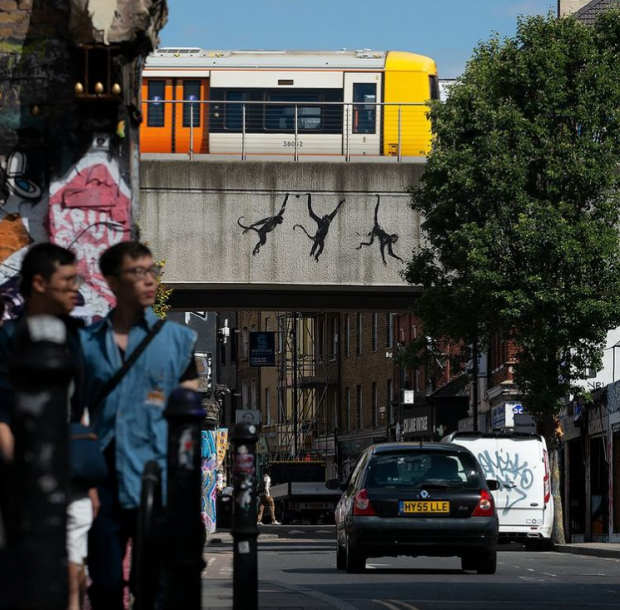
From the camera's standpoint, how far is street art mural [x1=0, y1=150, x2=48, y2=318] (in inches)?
414

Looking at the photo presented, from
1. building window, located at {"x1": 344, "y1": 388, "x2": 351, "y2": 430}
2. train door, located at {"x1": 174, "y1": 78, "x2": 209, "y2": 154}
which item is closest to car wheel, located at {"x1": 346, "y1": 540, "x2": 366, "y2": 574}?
train door, located at {"x1": 174, "y1": 78, "x2": 209, "y2": 154}

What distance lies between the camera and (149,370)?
738 centimetres

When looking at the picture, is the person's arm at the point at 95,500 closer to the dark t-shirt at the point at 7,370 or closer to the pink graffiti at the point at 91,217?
the dark t-shirt at the point at 7,370

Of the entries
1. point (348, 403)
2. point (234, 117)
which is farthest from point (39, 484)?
point (348, 403)

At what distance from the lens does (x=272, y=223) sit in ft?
103

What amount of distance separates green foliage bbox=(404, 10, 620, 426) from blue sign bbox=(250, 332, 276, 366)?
126 feet

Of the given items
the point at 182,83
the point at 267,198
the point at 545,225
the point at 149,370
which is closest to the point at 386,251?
the point at 267,198

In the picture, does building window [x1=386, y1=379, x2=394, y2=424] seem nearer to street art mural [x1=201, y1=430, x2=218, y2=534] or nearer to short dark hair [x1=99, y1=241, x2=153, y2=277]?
street art mural [x1=201, y1=430, x2=218, y2=534]

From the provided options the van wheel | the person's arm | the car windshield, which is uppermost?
the car windshield

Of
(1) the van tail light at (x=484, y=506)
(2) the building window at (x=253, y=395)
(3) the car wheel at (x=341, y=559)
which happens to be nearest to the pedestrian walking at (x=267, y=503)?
(2) the building window at (x=253, y=395)

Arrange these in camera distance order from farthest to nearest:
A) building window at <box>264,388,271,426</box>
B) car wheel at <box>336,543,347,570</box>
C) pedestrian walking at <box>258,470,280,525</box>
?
1. building window at <box>264,388,271,426</box>
2. pedestrian walking at <box>258,470,280,525</box>
3. car wheel at <box>336,543,347,570</box>

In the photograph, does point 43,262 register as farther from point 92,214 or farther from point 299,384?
point 299,384

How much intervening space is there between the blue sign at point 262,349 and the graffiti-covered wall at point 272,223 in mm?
42957

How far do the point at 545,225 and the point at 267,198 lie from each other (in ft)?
21.8
